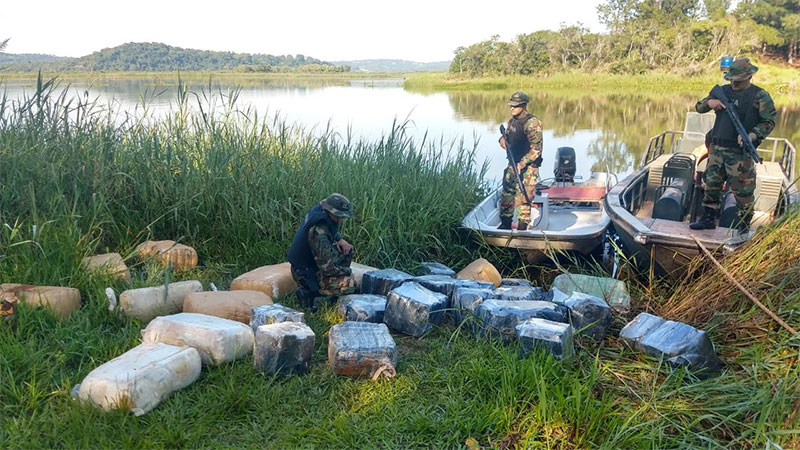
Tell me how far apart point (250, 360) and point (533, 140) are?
4502mm

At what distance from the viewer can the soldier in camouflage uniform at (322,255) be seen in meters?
4.33

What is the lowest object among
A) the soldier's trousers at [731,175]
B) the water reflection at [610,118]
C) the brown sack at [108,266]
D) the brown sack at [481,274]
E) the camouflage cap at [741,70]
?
the water reflection at [610,118]

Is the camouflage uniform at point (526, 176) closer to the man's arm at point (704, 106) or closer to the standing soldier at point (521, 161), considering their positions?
the standing soldier at point (521, 161)

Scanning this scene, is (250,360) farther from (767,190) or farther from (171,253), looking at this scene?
(767,190)

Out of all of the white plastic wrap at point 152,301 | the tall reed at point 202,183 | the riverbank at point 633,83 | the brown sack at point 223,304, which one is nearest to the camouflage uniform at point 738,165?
the tall reed at point 202,183

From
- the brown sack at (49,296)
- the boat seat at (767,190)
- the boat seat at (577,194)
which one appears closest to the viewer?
the brown sack at (49,296)

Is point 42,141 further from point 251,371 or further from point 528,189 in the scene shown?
point 528,189

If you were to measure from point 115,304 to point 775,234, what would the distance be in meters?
4.44

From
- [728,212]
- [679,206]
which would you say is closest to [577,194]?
[679,206]

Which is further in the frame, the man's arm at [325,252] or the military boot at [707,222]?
the military boot at [707,222]

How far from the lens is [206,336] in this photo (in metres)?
3.51

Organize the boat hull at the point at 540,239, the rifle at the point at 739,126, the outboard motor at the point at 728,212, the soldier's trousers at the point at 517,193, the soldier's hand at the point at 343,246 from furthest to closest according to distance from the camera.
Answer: the soldier's trousers at the point at 517,193, the boat hull at the point at 540,239, the outboard motor at the point at 728,212, the rifle at the point at 739,126, the soldier's hand at the point at 343,246

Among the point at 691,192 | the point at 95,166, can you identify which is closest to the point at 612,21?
the point at 691,192

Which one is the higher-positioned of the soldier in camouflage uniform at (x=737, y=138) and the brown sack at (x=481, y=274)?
the soldier in camouflage uniform at (x=737, y=138)
